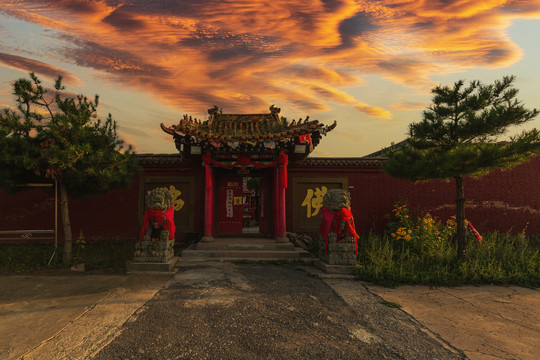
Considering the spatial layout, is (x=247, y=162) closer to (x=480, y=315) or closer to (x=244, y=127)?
(x=244, y=127)

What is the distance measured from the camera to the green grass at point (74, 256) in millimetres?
6367

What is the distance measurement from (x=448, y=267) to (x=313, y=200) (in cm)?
448

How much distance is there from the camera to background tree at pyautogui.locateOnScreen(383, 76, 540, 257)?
5132 millimetres

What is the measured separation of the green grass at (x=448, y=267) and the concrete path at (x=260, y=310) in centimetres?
28

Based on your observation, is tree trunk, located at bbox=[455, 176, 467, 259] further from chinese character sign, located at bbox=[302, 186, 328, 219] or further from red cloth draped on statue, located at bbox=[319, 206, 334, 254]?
chinese character sign, located at bbox=[302, 186, 328, 219]

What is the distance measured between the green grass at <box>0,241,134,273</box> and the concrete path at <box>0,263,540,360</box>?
868 millimetres

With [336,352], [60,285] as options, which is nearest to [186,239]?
[60,285]

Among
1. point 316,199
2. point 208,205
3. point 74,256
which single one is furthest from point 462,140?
point 74,256

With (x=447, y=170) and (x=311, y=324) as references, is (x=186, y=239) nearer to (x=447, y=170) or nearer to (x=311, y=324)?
(x=311, y=324)

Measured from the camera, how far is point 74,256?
7445 millimetres

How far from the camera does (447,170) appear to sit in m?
5.36

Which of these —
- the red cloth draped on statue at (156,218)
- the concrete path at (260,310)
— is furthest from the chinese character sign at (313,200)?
the red cloth draped on statue at (156,218)

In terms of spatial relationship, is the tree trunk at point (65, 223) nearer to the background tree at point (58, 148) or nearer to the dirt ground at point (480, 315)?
the background tree at point (58, 148)

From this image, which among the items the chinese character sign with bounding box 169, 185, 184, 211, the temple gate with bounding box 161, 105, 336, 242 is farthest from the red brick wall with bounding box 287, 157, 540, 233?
the chinese character sign with bounding box 169, 185, 184, 211
